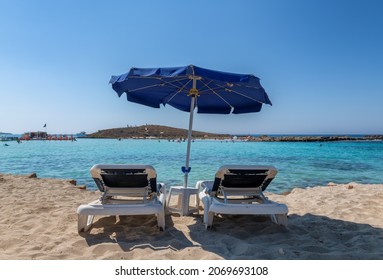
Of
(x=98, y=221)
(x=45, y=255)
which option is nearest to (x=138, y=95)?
(x=98, y=221)

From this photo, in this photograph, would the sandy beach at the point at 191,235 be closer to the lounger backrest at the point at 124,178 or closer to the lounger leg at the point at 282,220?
the lounger leg at the point at 282,220

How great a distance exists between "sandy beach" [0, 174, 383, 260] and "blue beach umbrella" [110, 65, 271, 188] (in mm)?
1200

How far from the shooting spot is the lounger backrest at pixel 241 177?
3.77 m

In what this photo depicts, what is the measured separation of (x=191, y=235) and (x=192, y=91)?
7.65 ft

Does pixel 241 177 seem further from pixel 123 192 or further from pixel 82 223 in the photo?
pixel 82 223

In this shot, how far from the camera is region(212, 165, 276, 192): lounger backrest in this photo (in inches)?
149

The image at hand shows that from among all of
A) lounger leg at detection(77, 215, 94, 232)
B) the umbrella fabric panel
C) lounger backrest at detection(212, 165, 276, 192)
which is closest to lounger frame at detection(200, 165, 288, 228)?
lounger backrest at detection(212, 165, 276, 192)

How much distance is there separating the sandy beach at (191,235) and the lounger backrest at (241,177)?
0.59m

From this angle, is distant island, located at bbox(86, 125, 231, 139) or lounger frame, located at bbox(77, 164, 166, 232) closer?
lounger frame, located at bbox(77, 164, 166, 232)

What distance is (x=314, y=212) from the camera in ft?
15.9

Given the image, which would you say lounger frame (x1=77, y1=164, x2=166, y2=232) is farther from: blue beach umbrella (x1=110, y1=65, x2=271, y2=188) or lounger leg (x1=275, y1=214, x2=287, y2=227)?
lounger leg (x1=275, y1=214, x2=287, y2=227)

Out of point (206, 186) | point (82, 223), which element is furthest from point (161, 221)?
point (206, 186)

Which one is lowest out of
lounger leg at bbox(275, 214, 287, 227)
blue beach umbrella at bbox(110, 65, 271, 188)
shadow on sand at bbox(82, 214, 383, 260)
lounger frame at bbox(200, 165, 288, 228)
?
shadow on sand at bbox(82, 214, 383, 260)
